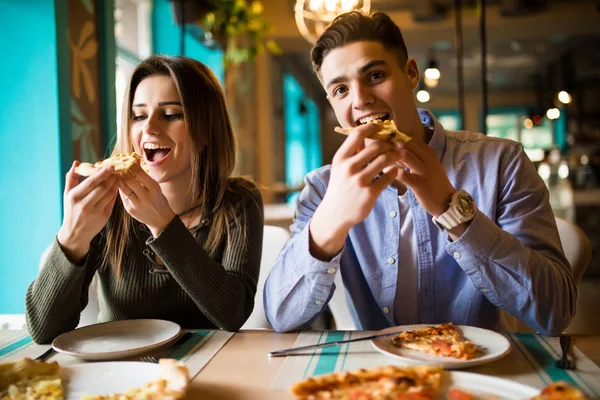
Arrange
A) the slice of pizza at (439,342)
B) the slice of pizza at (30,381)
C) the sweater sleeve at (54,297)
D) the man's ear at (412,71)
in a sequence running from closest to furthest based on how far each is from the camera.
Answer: the slice of pizza at (30,381) → the slice of pizza at (439,342) → the sweater sleeve at (54,297) → the man's ear at (412,71)

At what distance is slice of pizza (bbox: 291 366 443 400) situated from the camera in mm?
813

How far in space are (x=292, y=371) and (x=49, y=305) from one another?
0.69m

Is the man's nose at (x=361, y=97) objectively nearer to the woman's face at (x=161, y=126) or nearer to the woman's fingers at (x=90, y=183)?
the woman's face at (x=161, y=126)

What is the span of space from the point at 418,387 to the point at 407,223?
78 centimetres

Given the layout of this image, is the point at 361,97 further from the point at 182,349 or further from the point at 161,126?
the point at 182,349

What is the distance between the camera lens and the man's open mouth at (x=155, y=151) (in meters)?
1.63

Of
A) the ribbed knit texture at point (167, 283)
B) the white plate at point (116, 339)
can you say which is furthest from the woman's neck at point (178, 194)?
the white plate at point (116, 339)

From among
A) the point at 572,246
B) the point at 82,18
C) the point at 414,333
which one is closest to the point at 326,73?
the point at 414,333

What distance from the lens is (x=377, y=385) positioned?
0.85 m

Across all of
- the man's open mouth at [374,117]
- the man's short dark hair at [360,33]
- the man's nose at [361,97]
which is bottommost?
the man's open mouth at [374,117]

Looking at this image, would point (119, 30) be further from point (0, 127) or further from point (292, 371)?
point (292, 371)

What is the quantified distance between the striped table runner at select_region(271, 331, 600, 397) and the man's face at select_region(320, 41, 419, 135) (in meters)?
0.59

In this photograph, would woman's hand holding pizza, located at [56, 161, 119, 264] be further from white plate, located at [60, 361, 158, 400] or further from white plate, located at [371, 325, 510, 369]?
white plate, located at [371, 325, 510, 369]

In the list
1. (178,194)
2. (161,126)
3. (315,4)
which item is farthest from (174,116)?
(315,4)
